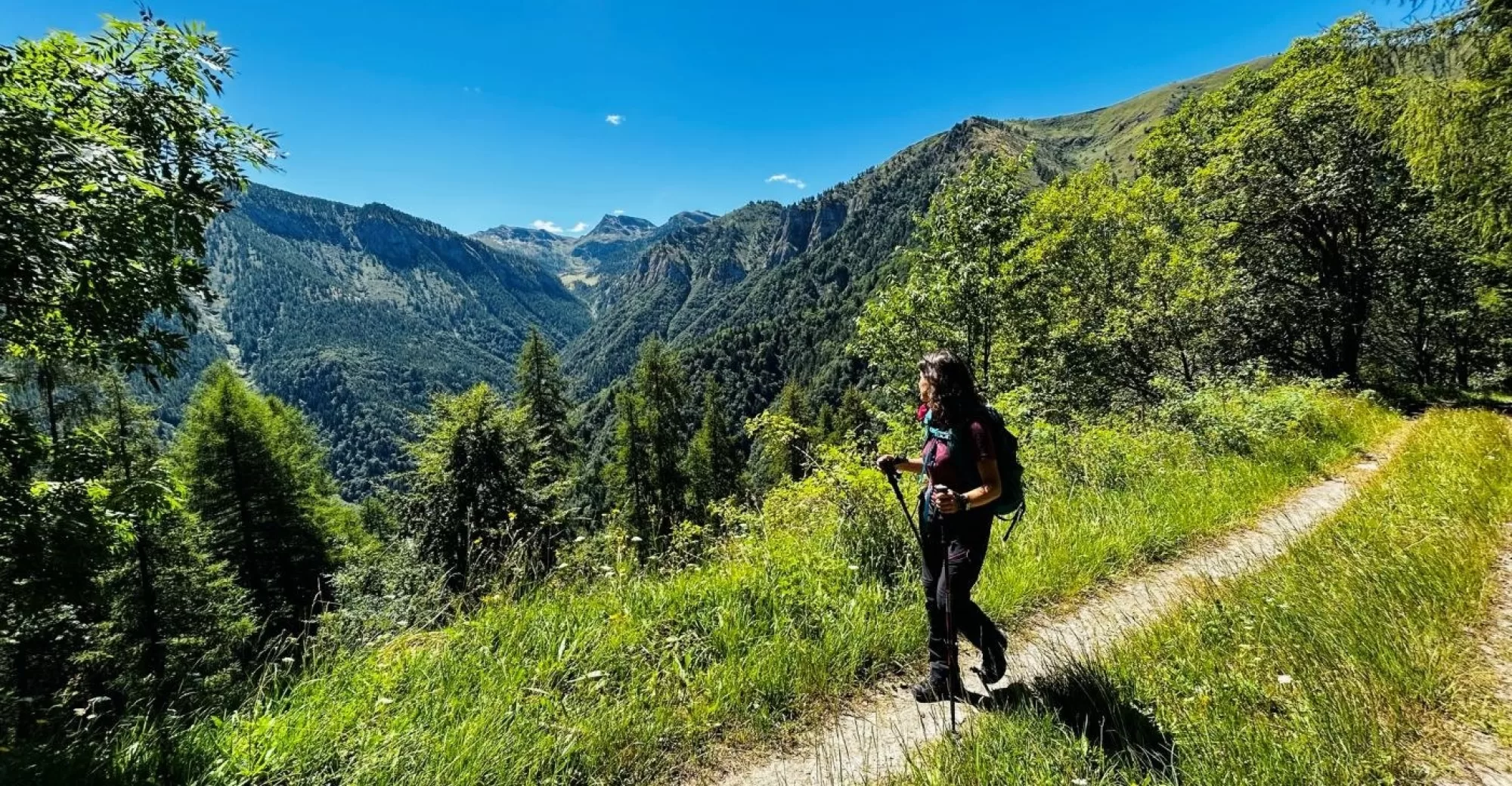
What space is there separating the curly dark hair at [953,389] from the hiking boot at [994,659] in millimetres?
1342

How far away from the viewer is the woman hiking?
322cm

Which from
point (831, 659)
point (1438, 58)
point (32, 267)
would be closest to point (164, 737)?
point (831, 659)

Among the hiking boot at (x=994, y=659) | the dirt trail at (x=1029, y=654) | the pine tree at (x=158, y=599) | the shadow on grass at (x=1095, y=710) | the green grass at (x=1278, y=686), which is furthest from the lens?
the pine tree at (x=158, y=599)

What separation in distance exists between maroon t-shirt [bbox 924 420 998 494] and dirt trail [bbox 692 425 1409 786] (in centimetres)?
130

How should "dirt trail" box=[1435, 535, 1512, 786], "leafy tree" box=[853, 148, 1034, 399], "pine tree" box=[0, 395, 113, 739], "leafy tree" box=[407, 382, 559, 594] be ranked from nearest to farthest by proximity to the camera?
"dirt trail" box=[1435, 535, 1512, 786] → "pine tree" box=[0, 395, 113, 739] → "leafy tree" box=[853, 148, 1034, 399] → "leafy tree" box=[407, 382, 559, 594]

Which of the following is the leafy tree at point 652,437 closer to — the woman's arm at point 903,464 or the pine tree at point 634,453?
the pine tree at point 634,453

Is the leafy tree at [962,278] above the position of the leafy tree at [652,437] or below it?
above

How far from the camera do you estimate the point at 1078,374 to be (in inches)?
711

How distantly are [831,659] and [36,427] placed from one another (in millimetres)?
8898

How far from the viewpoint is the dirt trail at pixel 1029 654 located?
300 centimetres

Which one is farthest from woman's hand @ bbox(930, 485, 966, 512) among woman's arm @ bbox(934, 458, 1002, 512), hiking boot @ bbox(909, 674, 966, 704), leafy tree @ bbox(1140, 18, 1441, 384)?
leafy tree @ bbox(1140, 18, 1441, 384)

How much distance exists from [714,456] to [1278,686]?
4764 centimetres

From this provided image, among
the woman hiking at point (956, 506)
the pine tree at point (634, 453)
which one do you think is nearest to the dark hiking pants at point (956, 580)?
the woman hiking at point (956, 506)

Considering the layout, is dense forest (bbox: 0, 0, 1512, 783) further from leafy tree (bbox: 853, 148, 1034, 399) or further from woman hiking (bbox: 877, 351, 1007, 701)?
woman hiking (bbox: 877, 351, 1007, 701)
